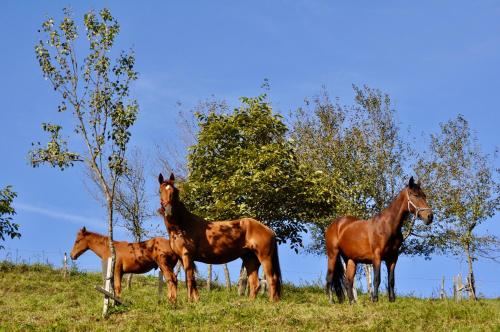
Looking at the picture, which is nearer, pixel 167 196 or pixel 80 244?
pixel 167 196

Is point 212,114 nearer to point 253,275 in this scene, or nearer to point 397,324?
point 253,275

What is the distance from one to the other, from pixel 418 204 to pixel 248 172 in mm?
11084

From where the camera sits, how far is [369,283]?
3575 cm

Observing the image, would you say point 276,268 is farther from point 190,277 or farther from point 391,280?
point 391,280

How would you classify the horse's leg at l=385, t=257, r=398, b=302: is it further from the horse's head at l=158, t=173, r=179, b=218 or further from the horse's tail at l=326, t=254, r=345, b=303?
the horse's head at l=158, t=173, r=179, b=218

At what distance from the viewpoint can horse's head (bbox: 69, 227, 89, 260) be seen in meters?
28.0

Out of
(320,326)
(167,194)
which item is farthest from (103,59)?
(320,326)

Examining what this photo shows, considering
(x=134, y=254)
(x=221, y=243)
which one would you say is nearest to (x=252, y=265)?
(x=221, y=243)

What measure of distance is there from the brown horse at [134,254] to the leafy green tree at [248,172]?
15.5ft

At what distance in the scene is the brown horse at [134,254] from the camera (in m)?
24.3

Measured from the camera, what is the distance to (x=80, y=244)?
1107 inches

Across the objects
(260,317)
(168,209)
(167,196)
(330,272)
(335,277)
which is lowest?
(260,317)

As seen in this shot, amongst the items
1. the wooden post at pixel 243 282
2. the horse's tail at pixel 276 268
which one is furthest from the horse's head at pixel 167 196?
the wooden post at pixel 243 282

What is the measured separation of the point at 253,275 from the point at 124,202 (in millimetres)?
21100
